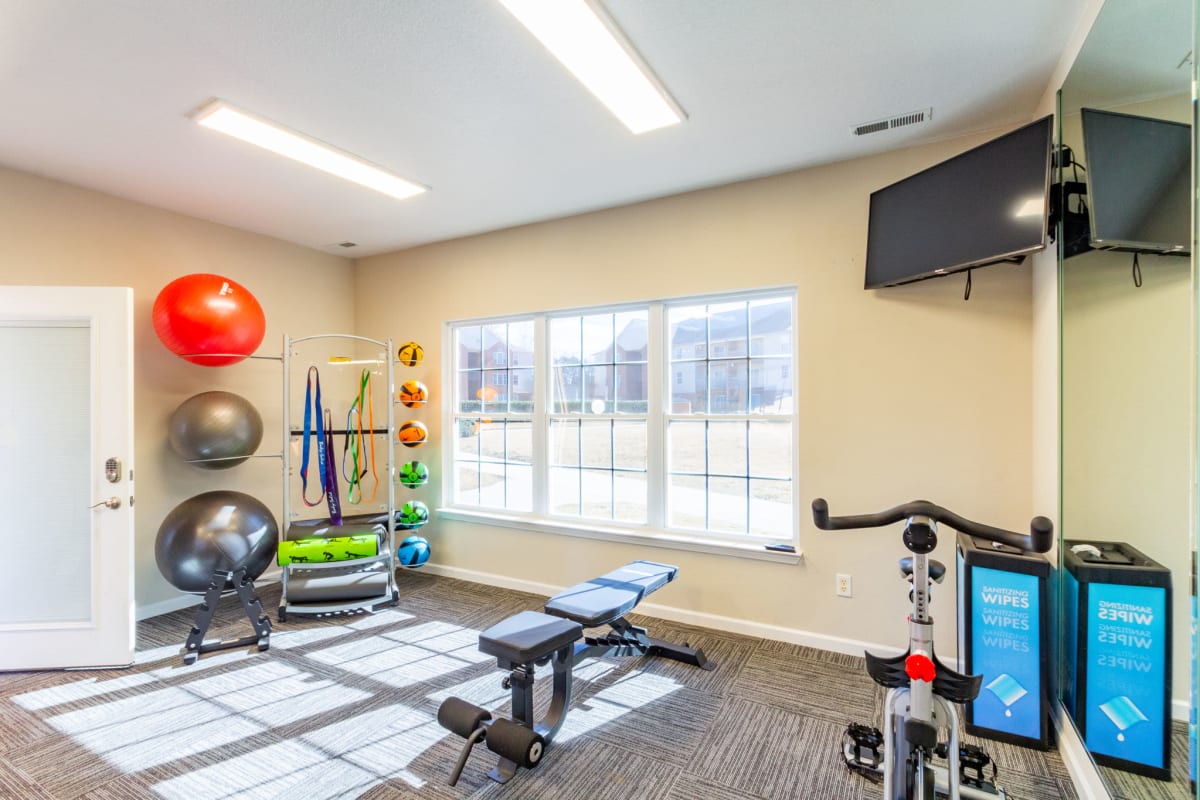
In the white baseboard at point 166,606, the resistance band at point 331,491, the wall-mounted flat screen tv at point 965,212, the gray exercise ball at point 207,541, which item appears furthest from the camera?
the resistance band at point 331,491

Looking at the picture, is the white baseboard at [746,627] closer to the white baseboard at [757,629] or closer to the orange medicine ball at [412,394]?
the white baseboard at [757,629]

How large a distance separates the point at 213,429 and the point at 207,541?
27.7 inches

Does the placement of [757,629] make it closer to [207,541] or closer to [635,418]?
[635,418]

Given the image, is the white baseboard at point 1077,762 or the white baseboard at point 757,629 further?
the white baseboard at point 757,629

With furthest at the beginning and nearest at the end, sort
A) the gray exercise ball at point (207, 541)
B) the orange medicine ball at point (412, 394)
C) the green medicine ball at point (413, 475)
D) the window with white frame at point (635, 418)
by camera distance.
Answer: the orange medicine ball at point (412, 394)
the green medicine ball at point (413, 475)
the window with white frame at point (635, 418)
the gray exercise ball at point (207, 541)

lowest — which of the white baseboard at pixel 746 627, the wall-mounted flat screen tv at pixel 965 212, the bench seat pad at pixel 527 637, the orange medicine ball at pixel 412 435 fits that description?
the white baseboard at pixel 746 627

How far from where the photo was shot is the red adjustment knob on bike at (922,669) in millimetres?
1522

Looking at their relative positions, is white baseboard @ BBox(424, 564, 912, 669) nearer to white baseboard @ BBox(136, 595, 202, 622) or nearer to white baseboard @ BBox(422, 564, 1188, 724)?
white baseboard @ BBox(422, 564, 1188, 724)

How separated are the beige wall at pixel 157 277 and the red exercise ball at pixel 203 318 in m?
0.53

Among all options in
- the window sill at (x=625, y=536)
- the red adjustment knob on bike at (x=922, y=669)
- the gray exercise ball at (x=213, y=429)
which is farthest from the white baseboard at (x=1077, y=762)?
the gray exercise ball at (x=213, y=429)

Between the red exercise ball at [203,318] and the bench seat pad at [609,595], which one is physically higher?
the red exercise ball at [203,318]

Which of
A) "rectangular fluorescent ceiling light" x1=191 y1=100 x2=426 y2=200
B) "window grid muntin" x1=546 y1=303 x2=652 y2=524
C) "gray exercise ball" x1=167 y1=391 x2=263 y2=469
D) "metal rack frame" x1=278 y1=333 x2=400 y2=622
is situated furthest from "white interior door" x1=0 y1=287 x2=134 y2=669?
"window grid muntin" x1=546 y1=303 x2=652 y2=524

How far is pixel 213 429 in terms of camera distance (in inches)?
133

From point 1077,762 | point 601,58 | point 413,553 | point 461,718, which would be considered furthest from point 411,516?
point 1077,762
